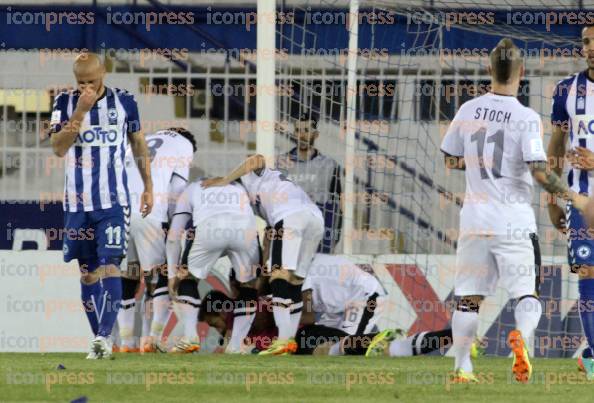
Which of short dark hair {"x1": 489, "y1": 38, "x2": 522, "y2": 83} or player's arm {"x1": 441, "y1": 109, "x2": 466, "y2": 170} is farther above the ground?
short dark hair {"x1": 489, "y1": 38, "x2": 522, "y2": 83}

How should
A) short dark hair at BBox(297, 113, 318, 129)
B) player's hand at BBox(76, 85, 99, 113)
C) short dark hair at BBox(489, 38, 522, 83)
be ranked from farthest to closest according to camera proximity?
1. short dark hair at BBox(297, 113, 318, 129)
2. player's hand at BBox(76, 85, 99, 113)
3. short dark hair at BBox(489, 38, 522, 83)

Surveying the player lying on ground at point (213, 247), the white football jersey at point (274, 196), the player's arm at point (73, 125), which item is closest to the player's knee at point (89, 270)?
the player's arm at point (73, 125)

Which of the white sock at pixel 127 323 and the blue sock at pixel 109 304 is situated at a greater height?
the blue sock at pixel 109 304

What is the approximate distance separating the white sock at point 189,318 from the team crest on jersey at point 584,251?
12.7ft

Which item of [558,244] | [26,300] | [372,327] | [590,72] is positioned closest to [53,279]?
[26,300]

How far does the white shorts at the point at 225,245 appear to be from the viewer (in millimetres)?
13008

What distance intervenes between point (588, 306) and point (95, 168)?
3248 millimetres

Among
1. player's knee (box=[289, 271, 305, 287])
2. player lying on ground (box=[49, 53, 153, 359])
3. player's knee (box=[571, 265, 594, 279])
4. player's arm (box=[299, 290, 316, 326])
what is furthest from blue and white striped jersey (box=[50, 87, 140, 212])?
player's knee (box=[571, 265, 594, 279])

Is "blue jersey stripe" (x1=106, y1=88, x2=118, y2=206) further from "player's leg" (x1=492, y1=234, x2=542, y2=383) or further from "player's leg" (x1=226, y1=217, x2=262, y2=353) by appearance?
"player's leg" (x1=492, y1=234, x2=542, y2=383)

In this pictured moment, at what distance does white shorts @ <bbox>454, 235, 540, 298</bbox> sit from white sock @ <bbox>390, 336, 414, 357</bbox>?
12.4ft

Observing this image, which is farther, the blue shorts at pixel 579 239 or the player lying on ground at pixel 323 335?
the player lying on ground at pixel 323 335

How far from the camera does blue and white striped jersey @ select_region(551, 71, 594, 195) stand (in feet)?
32.8

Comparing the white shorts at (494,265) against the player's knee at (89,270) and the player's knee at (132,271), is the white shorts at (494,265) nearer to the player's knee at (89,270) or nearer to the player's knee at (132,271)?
the player's knee at (89,270)

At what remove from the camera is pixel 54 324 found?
1355 cm
